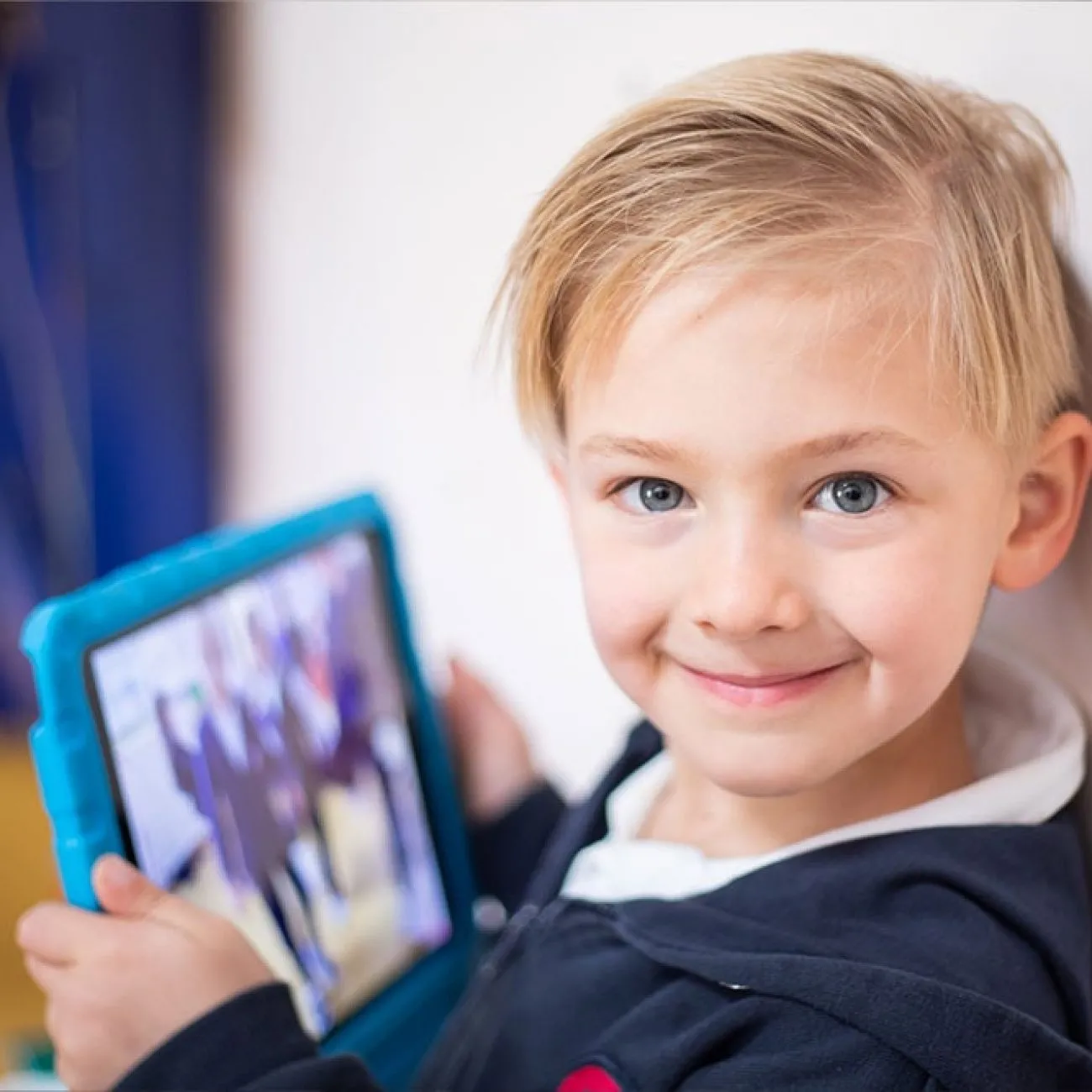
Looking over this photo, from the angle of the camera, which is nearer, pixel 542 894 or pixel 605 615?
pixel 605 615

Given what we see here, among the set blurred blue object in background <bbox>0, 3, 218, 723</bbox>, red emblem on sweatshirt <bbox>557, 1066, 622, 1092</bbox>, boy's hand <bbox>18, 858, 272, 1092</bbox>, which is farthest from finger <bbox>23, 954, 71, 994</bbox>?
blurred blue object in background <bbox>0, 3, 218, 723</bbox>

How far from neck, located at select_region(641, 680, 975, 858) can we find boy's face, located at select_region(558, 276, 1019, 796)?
1.8 inches

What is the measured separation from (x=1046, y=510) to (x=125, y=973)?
1.26ft

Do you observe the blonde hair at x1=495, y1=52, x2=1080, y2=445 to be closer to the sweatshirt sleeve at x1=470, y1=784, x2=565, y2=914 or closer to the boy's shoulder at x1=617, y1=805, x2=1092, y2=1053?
the boy's shoulder at x1=617, y1=805, x2=1092, y2=1053

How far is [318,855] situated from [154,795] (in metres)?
0.11

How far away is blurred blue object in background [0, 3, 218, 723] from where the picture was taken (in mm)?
1064

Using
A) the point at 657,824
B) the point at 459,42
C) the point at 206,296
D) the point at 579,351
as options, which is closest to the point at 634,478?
the point at 579,351

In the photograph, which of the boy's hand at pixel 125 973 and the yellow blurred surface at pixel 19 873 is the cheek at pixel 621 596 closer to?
the boy's hand at pixel 125 973

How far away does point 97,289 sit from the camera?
1103 mm

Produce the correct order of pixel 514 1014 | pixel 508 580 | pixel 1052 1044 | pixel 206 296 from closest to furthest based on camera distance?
1. pixel 1052 1044
2. pixel 514 1014
3. pixel 508 580
4. pixel 206 296

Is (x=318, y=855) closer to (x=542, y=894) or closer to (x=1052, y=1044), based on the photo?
(x=542, y=894)

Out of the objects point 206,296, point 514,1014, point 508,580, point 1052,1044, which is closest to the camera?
point 1052,1044

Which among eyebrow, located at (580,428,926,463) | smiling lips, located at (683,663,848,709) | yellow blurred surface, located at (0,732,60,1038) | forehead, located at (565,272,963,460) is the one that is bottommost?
yellow blurred surface, located at (0,732,60,1038)

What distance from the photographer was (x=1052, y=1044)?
457 mm
